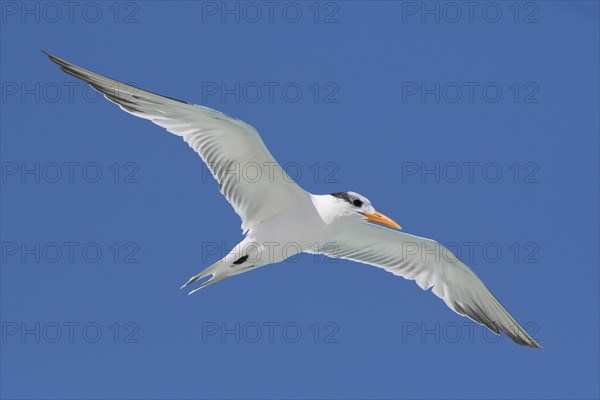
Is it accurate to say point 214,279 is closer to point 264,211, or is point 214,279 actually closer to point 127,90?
point 264,211

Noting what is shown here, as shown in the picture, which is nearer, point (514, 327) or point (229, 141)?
point (229, 141)

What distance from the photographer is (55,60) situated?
374 inches

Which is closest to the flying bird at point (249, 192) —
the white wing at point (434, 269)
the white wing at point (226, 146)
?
the white wing at point (226, 146)

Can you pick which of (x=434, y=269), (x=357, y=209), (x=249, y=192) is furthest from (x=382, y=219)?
(x=434, y=269)

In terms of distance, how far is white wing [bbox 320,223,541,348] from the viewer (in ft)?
38.1

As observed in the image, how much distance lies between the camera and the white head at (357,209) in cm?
1007

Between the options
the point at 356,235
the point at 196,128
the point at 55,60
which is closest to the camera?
the point at 55,60

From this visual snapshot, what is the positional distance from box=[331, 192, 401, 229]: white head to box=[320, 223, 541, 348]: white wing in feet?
4.21

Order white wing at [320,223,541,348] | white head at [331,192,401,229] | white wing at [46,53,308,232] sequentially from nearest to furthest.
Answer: white wing at [46,53,308,232], white head at [331,192,401,229], white wing at [320,223,541,348]

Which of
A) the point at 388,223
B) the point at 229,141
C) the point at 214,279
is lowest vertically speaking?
the point at 214,279

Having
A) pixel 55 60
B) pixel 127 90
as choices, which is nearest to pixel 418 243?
pixel 127 90

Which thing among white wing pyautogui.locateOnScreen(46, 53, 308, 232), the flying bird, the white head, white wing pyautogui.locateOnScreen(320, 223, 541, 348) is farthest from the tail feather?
white wing pyautogui.locateOnScreen(320, 223, 541, 348)

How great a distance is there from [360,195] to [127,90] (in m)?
2.73

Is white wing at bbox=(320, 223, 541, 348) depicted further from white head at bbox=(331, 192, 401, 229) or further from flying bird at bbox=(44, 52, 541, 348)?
white head at bbox=(331, 192, 401, 229)
